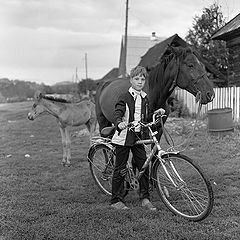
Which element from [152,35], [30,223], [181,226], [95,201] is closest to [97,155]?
[95,201]

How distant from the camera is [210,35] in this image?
22.7 m

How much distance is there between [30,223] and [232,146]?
239 inches

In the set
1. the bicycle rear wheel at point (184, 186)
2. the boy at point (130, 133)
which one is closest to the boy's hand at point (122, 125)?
the boy at point (130, 133)

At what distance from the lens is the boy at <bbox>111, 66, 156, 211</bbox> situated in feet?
14.0

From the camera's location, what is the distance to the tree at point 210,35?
22594 millimetres

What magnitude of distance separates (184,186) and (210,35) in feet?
66.6

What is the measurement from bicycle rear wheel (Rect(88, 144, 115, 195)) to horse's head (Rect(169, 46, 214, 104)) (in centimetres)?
148

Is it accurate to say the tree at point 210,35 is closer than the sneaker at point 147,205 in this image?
No

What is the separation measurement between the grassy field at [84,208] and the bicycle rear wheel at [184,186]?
138 mm

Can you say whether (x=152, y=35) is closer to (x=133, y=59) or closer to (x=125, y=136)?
(x=133, y=59)

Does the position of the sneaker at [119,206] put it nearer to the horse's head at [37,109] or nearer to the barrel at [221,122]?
the horse's head at [37,109]

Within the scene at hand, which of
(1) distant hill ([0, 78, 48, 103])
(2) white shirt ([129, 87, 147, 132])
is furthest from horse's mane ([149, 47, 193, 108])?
(1) distant hill ([0, 78, 48, 103])

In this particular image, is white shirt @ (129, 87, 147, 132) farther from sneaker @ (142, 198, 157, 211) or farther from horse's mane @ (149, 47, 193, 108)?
sneaker @ (142, 198, 157, 211)

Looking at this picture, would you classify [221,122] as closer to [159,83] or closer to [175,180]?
[159,83]
